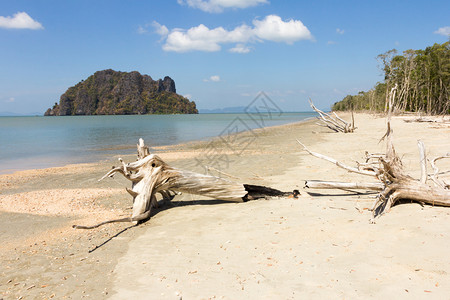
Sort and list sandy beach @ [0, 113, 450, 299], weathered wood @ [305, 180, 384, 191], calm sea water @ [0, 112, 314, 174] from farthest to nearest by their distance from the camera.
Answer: calm sea water @ [0, 112, 314, 174] → weathered wood @ [305, 180, 384, 191] → sandy beach @ [0, 113, 450, 299]

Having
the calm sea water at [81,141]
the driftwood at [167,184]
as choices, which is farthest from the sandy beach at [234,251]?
the calm sea water at [81,141]

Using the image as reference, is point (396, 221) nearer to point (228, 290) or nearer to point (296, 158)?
point (228, 290)

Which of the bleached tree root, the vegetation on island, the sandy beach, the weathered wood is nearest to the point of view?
the sandy beach

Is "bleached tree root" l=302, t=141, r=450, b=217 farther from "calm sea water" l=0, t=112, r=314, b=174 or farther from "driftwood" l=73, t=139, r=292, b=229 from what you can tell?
"calm sea water" l=0, t=112, r=314, b=174

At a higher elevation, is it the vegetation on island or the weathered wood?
the vegetation on island

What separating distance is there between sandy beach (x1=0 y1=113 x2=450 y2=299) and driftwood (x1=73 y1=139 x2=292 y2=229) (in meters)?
0.34

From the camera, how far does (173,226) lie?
5.77m

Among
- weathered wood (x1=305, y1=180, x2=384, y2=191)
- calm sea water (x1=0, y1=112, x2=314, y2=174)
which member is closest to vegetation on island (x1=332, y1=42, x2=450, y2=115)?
calm sea water (x1=0, y1=112, x2=314, y2=174)

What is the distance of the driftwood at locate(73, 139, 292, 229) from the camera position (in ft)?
20.7

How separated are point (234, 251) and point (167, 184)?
285 cm

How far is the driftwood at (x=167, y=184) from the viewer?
632cm

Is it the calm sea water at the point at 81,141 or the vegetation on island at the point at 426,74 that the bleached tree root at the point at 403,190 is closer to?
the calm sea water at the point at 81,141

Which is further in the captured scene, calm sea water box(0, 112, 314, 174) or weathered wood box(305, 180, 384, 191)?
calm sea water box(0, 112, 314, 174)

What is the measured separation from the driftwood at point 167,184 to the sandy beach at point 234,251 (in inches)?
13.2
